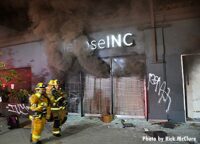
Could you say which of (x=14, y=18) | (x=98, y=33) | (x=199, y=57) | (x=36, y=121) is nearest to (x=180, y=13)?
(x=199, y=57)

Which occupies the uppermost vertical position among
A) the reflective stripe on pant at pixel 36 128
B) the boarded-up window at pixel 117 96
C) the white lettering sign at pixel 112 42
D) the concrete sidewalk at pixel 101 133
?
the white lettering sign at pixel 112 42

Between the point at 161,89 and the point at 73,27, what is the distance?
463 cm

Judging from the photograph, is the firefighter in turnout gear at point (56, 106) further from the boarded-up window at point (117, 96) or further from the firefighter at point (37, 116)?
the boarded-up window at point (117, 96)

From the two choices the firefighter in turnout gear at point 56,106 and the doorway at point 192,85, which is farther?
the doorway at point 192,85

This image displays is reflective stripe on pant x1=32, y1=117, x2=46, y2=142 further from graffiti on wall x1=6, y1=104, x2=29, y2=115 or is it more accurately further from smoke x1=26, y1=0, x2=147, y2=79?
graffiti on wall x1=6, y1=104, x2=29, y2=115

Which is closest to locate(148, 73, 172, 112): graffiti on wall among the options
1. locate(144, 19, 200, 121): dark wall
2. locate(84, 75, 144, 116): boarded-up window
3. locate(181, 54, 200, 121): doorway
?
Answer: locate(144, 19, 200, 121): dark wall

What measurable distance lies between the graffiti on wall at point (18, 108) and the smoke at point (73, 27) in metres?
2.10

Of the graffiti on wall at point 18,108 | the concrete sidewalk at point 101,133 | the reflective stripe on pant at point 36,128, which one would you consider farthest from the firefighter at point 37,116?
the graffiti on wall at point 18,108

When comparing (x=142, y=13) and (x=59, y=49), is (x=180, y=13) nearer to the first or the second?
(x=142, y=13)

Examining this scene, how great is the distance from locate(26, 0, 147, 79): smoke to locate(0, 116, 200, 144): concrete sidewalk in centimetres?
238

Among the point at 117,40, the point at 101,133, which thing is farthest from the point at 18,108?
the point at 117,40

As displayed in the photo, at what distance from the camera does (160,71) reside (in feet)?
29.6

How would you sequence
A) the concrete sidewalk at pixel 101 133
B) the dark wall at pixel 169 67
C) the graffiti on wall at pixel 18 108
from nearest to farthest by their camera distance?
1. the concrete sidewalk at pixel 101 133
2. the dark wall at pixel 169 67
3. the graffiti on wall at pixel 18 108

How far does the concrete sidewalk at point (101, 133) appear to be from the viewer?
6750 millimetres
